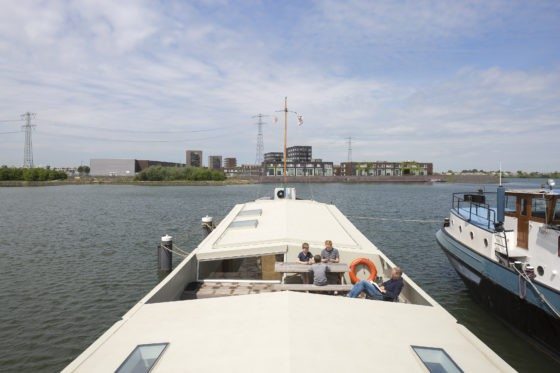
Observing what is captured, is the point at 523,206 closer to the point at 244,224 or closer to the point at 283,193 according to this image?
the point at 244,224

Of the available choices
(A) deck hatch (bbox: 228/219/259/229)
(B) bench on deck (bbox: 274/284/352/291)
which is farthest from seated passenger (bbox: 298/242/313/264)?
(A) deck hatch (bbox: 228/219/259/229)

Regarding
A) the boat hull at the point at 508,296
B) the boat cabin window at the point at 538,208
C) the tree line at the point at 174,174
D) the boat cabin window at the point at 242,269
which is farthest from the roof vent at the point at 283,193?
the tree line at the point at 174,174

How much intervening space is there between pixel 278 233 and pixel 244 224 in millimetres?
2724

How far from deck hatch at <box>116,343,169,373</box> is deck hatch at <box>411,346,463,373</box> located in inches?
162

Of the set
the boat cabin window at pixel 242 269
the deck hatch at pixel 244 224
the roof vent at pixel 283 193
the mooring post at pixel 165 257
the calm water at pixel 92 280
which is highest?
the roof vent at pixel 283 193

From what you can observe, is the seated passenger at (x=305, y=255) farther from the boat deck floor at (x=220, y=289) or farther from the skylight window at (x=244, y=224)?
the skylight window at (x=244, y=224)

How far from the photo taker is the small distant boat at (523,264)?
13.4 metres

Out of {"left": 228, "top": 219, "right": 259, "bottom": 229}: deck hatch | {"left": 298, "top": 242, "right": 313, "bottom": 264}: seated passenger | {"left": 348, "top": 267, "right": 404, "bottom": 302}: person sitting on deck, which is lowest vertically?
{"left": 348, "top": 267, "right": 404, "bottom": 302}: person sitting on deck

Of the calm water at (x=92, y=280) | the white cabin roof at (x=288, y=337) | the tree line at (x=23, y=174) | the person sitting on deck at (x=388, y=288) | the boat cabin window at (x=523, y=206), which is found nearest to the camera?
the white cabin roof at (x=288, y=337)

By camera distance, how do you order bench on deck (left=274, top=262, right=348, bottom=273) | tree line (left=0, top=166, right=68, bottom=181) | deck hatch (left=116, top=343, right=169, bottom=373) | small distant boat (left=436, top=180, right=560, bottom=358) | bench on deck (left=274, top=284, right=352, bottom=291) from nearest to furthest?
deck hatch (left=116, top=343, right=169, bottom=373) < bench on deck (left=274, top=284, right=352, bottom=291) < bench on deck (left=274, top=262, right=348, bottom=273) < small distant boat (left=436, top=180, right=560, bottom=358) < tree line (left=0, top=166, right=68, bottom=181)

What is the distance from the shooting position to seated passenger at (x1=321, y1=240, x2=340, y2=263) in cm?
1255

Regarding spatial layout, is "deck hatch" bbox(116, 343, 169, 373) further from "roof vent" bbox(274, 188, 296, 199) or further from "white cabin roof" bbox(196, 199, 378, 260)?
"roof vent" bbox(274, 188, 296, 199)

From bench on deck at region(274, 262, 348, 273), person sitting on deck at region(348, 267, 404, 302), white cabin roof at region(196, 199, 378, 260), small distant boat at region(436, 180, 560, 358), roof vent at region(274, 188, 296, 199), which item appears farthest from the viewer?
roof vent at region(274, 188, 296, 199)

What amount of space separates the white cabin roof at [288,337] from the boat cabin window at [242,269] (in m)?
6.01
